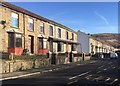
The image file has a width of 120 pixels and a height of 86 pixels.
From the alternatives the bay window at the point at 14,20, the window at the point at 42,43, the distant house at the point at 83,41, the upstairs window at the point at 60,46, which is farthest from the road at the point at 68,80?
the distant house at the point at 83,41

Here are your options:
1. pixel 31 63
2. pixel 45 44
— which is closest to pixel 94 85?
pixel 31 63

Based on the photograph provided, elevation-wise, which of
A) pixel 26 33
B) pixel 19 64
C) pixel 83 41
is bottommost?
pixel 19 64

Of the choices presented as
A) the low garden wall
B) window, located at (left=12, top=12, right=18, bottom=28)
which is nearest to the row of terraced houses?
window, located at (left=12, top=12, right=18, bottom=28)

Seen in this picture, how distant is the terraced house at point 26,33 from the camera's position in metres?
37.2

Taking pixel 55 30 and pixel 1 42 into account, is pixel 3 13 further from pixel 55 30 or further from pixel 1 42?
pixel 55 30

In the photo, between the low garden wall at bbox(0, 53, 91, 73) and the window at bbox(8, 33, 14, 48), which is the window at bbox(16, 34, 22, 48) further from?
the low garden wall at bbox(0, 53, 91, 73)

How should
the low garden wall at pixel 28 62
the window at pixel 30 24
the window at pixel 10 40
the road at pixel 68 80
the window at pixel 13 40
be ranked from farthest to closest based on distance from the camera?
the window at pixel 30 24
the window at pixel 13 40
the window at pixel 10 40
the low garden wall at pixel 28 62
the road at pixel 68 80

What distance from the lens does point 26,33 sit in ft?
142

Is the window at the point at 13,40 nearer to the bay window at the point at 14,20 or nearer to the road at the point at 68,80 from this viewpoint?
the bay window at the point at 14,20

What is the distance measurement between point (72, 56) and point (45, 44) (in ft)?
21.3

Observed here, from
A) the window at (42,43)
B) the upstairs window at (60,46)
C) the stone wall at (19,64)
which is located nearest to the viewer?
the stone wall at (19,64)

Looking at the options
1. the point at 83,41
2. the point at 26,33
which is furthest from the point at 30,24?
the point at 83,41

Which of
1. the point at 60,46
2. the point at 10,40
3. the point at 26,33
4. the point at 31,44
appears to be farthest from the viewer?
the point at 60,46

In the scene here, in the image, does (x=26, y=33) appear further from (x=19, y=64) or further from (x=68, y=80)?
(x=68, y=80)
